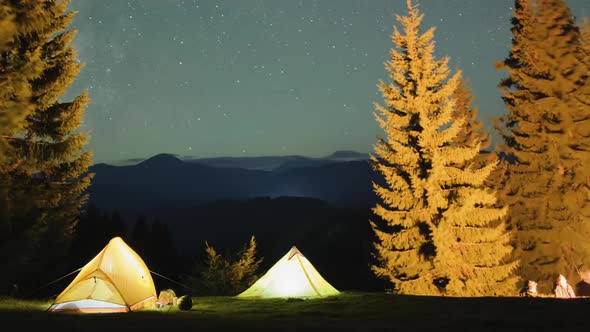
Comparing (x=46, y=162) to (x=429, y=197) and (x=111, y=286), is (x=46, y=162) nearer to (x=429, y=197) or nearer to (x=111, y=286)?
(x=111, y=286)

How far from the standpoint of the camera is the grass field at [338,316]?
8.88m

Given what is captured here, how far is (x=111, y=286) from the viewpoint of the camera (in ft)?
41.3

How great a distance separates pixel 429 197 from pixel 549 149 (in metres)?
9.47

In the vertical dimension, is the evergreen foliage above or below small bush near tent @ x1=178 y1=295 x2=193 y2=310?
below

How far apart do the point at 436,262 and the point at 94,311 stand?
41.8 ft

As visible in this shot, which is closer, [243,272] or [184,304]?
[184,304]

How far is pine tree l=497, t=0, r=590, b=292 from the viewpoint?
80.0 ft

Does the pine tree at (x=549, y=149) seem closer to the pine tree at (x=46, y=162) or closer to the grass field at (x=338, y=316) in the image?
the grass field at (x=338, y=316)

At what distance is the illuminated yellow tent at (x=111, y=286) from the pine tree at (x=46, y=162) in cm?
396

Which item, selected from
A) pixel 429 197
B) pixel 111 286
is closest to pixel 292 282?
pixel 111 286

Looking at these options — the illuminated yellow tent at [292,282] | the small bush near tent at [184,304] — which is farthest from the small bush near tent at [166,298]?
the illuminated yellow tent at [292,282]

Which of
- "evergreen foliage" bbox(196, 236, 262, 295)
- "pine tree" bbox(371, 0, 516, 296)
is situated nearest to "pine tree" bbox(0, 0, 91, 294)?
"pine tree" bbox(371, 0, 516, 296)

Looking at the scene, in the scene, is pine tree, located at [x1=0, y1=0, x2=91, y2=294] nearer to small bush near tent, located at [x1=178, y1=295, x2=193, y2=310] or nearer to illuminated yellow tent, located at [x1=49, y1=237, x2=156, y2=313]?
illuminated yellow tent, located at [x1=49, y1=237, x2=156, y2=313]

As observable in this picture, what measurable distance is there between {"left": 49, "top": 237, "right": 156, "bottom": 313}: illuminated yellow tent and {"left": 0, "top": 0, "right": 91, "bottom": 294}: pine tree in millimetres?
3955
